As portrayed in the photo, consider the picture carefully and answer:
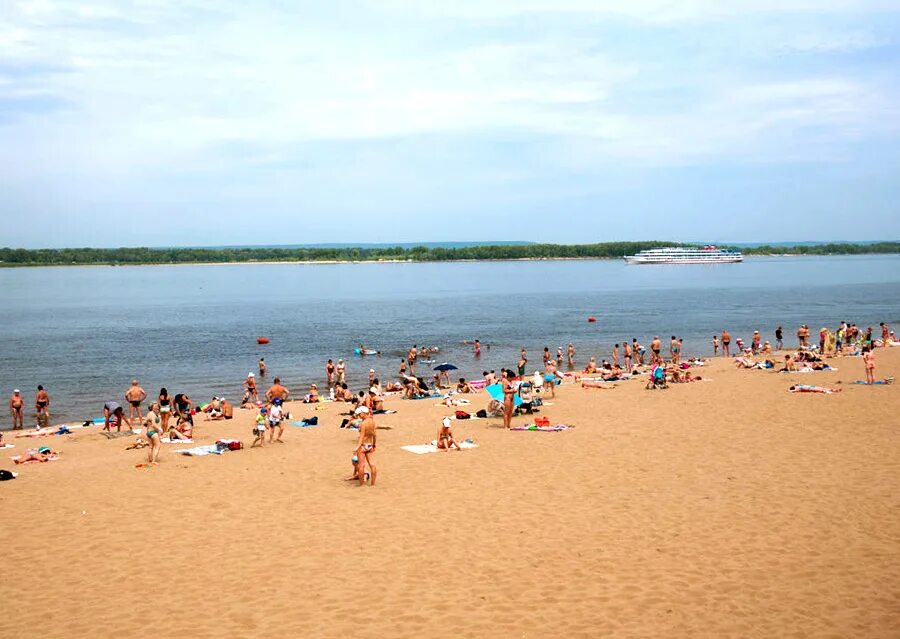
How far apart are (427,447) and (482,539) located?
6493 mm

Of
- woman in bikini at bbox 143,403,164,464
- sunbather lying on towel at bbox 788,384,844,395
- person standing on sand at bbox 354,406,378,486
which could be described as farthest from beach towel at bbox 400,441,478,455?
sunbather lying on towel at bbox 788,384,844,395

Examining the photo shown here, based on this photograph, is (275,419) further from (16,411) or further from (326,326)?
(326,326)

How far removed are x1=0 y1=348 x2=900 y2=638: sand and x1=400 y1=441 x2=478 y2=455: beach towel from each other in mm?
351

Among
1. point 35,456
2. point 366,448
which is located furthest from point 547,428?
point 35,456

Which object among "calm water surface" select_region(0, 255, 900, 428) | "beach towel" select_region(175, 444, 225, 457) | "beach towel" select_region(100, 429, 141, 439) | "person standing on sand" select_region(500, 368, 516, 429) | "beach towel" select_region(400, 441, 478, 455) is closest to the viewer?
"beach towel" select_region(400, 441, 478, 455)

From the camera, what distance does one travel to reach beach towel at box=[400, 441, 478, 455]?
687 inches

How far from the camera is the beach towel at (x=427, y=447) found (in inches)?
687

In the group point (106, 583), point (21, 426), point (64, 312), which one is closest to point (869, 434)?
point (106, 583)

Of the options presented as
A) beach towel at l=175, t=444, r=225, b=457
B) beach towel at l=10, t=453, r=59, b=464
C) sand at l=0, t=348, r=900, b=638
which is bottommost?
beach towel at l=10, t=453, r=59, b=464

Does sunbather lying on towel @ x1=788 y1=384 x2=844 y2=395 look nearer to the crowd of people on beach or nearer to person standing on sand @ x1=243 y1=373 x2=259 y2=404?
the crowd of people on beach

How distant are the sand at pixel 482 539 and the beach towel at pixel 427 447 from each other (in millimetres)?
351

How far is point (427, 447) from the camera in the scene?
17.8 metres

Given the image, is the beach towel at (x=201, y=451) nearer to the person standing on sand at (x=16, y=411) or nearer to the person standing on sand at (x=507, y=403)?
the person standing on sand at (x=507, y=403)

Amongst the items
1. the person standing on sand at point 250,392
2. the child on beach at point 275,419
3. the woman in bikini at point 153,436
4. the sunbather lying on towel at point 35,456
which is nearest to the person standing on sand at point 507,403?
the child on beach at point 275,419
